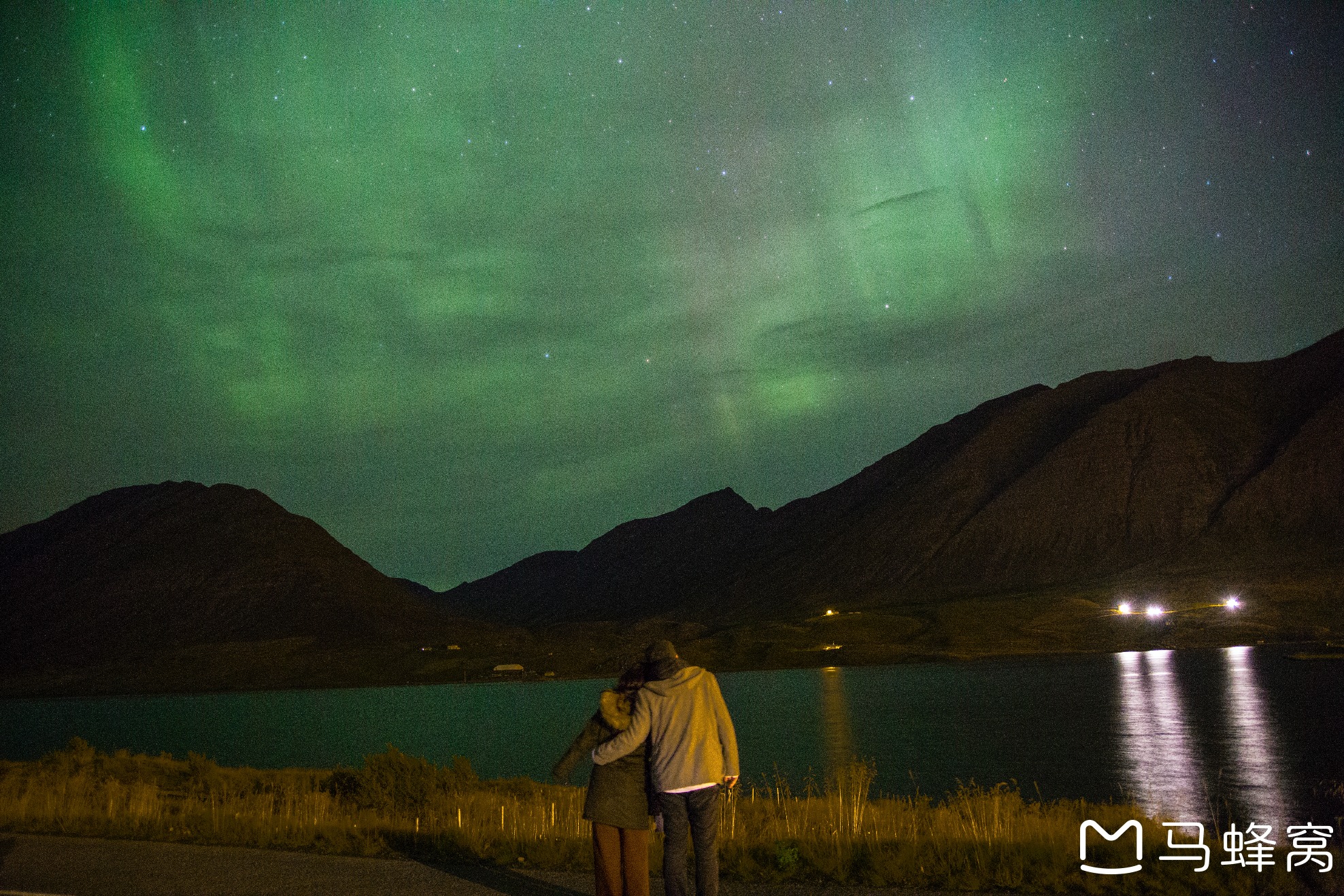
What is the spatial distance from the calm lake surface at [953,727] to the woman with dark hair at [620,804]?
84.7ft

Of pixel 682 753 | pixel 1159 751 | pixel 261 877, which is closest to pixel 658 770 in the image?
pixel 682 753

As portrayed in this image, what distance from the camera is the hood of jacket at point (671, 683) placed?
7598 mm

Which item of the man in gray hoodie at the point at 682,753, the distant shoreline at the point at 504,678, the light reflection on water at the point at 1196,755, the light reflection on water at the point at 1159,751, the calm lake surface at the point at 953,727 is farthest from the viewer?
the distant shoreline at the point at 504,678

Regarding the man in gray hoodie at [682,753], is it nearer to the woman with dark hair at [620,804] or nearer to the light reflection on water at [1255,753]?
the woman with dark hair at [620,804]

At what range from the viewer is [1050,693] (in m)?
79.6

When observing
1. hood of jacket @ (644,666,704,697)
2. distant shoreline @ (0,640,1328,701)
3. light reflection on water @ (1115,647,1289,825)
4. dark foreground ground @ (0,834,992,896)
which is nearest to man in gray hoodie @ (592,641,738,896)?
hood of jacket @ (644,666,704,697)

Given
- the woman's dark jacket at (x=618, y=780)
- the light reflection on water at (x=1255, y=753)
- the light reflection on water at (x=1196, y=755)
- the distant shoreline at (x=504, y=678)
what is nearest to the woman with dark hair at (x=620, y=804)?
the woman's dark jacket at (x=618, y=780)

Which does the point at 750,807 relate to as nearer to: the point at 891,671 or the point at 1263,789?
the point at 1263,789

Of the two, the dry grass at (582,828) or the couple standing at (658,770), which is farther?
the dry grass at (582,828)

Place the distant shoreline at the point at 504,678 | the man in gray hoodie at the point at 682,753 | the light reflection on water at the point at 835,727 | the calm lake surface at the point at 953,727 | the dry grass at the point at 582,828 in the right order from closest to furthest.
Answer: the man in gray hoodie at the point at 682,753 → the dry grass at the point at 582,828 → the calm lake surface at the point at 953,727 → the light reflection on water at the point at 835,727 → the distant shoreline at the point at 504,678

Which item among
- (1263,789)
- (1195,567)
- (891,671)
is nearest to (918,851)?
(1263,789)

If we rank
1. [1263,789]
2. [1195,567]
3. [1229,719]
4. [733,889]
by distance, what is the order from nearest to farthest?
1. [733,889]
2. [1263,789]
3. [1229,719]
4. [1195,567]

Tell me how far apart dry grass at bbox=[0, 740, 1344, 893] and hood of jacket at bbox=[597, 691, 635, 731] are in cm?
330

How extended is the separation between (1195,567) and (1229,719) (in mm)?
135214
